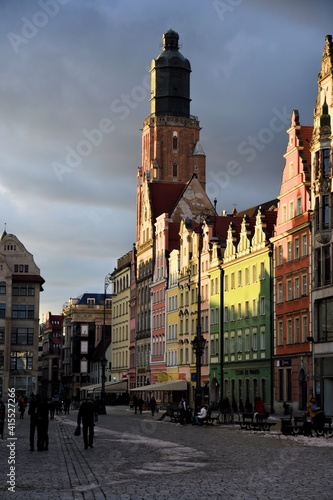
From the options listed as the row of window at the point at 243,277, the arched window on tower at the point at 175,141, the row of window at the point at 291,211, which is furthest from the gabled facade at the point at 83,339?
the row of window at the point at 291,211

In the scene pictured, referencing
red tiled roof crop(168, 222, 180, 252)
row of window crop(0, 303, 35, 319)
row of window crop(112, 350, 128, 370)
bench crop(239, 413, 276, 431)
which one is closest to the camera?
bench crop(239, 413, 276, 431)

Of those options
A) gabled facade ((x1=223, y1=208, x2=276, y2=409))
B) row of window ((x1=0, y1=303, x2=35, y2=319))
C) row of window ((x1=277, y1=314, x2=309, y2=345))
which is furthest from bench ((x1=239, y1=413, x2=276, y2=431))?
row of window ((x1=0, y1=303, x2=35, y2=319))

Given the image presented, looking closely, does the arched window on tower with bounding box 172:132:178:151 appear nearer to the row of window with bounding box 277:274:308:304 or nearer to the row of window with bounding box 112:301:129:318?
the row of window with bounding box 112:301:129:318

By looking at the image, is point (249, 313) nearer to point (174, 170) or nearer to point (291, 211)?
point (291, 211)

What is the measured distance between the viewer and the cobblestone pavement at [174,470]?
18.5 metres

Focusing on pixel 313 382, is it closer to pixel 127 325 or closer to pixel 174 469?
pixel 174 469

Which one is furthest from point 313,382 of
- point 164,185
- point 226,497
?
point 164,185

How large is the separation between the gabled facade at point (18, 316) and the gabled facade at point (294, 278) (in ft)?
232

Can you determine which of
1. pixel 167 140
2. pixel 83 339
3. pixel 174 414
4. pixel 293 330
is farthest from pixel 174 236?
pixel 83 339

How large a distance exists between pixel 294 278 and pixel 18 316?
260 ft

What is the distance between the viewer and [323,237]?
218ft

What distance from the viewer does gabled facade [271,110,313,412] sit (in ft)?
229

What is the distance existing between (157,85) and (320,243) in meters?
92.1

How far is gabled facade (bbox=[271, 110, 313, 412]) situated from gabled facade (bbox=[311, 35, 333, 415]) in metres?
1.59
